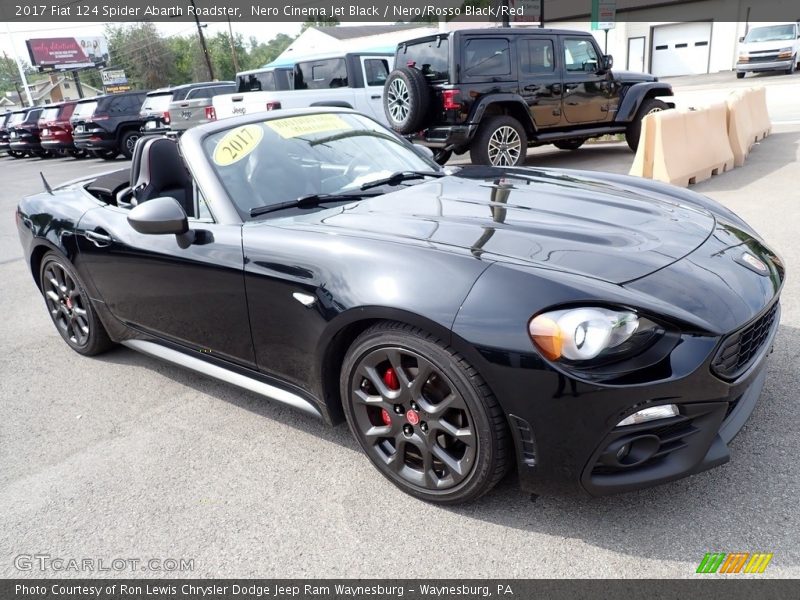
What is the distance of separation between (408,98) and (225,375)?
629cm

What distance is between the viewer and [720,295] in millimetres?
2076

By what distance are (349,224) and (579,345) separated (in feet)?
3.68

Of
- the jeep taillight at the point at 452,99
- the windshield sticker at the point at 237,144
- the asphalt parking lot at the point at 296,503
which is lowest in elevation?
the asphalt parking lot at the point at 296,503

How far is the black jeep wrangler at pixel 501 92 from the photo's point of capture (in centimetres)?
836

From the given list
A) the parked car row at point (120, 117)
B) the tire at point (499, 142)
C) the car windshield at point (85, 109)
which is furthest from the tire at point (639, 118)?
the car windshield at point (85, 109)

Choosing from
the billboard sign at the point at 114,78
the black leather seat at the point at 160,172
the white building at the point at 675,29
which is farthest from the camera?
the billboard sign at the point at 114,78

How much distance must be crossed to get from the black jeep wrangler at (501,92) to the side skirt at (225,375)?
587 cm

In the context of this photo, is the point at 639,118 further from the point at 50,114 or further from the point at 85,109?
the point at 50,114

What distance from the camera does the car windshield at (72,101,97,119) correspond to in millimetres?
18172

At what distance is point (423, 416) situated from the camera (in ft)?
7.43

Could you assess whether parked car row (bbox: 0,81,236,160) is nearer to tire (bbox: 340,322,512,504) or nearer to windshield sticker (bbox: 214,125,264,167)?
windshield sticker (bbox: 214,125,264,167)

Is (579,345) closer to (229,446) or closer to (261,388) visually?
(261,388)

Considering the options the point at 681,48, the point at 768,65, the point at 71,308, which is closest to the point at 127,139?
the point at 71,308

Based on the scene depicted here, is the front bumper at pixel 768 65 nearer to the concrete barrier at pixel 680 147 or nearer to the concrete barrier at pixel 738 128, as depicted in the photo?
the concrete barrier at pixel 738 128
